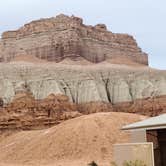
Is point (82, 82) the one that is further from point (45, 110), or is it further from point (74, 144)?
point (74, 144)

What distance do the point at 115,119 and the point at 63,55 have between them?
193 feet

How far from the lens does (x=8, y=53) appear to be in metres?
126

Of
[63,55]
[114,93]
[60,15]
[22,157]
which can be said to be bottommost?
[22,157]

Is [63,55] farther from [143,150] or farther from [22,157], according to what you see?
[143,150]

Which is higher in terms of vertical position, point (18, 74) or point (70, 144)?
point (18, 74)

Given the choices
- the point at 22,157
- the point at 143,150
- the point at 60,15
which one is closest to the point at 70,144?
the point at 22,157

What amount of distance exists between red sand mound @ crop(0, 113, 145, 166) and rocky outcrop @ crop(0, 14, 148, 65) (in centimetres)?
5668

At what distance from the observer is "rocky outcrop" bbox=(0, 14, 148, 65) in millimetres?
115750

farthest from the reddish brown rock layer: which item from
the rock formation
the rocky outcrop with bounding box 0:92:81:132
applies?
the rock formation

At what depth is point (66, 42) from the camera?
115m

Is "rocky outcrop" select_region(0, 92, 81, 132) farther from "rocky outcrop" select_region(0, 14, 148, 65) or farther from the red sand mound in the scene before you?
"rocky outcrop" select_region(0, 14, 148, 65)

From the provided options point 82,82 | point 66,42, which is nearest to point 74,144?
point 82,82

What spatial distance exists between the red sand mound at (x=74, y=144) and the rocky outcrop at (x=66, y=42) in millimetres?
56684

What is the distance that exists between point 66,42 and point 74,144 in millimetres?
64068
